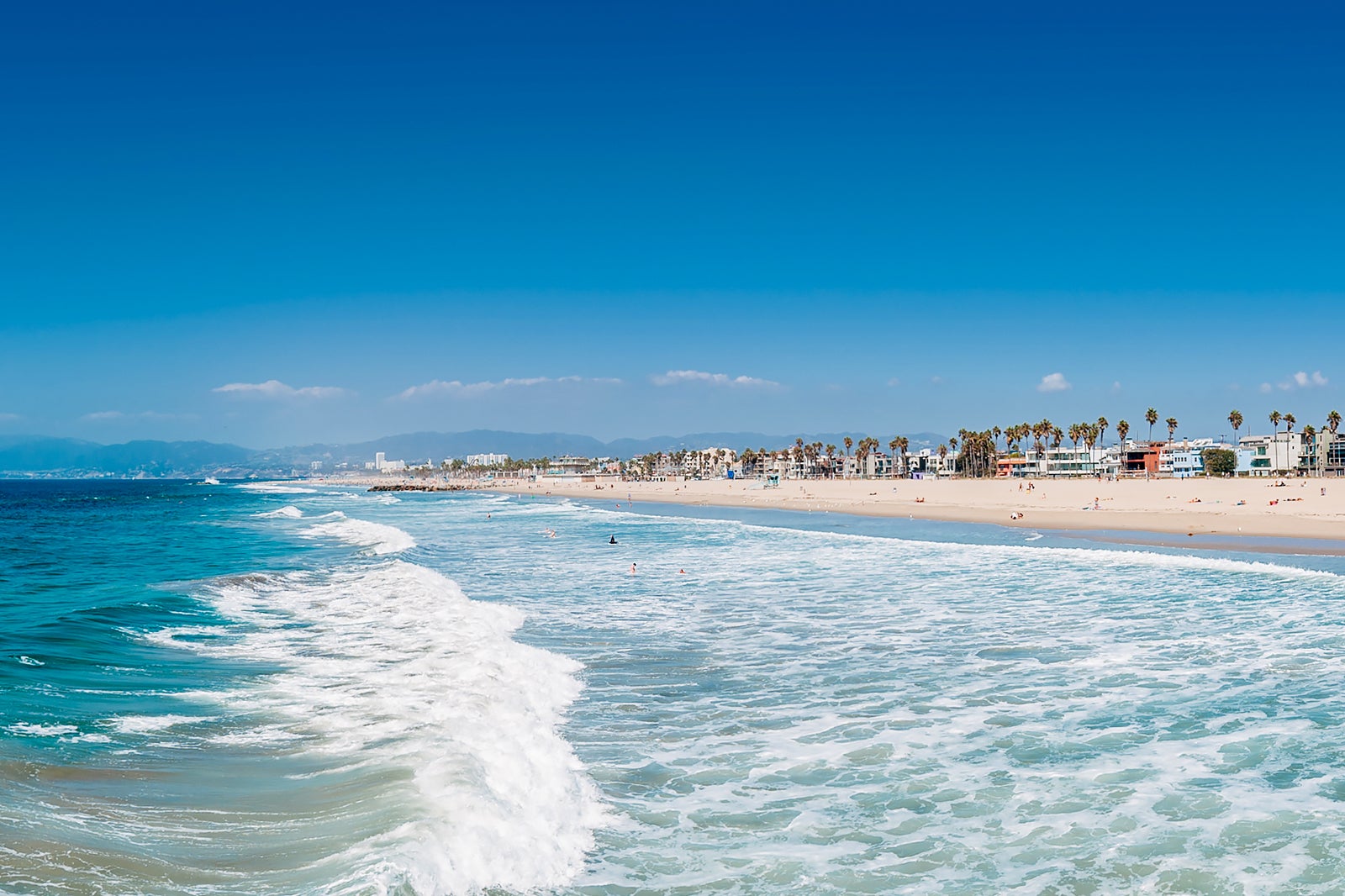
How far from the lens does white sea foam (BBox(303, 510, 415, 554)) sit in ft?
118

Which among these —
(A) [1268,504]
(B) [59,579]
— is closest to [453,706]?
(B) [59,579]

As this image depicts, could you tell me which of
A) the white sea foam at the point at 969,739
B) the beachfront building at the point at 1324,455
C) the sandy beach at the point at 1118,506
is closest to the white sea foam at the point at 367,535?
the white sea foam at the point at 969,739

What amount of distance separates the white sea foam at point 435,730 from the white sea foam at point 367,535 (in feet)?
53.9

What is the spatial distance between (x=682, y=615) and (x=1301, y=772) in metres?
11.3

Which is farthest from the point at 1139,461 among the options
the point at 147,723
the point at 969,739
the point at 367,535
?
the point at 147,723

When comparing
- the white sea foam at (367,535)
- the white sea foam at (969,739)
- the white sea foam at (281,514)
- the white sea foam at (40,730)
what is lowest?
the white sea foam at (281,514)

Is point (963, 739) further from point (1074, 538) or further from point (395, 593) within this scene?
point (1074, 538)

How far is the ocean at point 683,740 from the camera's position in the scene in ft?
21.4

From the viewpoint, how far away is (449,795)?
25.4 ft

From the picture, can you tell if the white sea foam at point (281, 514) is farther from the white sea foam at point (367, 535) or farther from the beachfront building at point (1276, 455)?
the beachfront building at point (1276, 455)

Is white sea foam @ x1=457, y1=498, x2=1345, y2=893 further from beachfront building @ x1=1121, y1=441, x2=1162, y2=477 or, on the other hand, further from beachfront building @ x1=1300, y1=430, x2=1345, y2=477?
beachfront building @ x1=1121, y1=441, x2=1162, y2=477

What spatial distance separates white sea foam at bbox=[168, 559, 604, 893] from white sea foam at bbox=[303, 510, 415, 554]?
16.4 metres

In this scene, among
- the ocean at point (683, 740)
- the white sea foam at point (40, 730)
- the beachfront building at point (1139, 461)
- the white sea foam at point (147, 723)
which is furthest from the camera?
the beachfront building at point (1139, 461)

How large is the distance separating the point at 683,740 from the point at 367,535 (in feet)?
121
